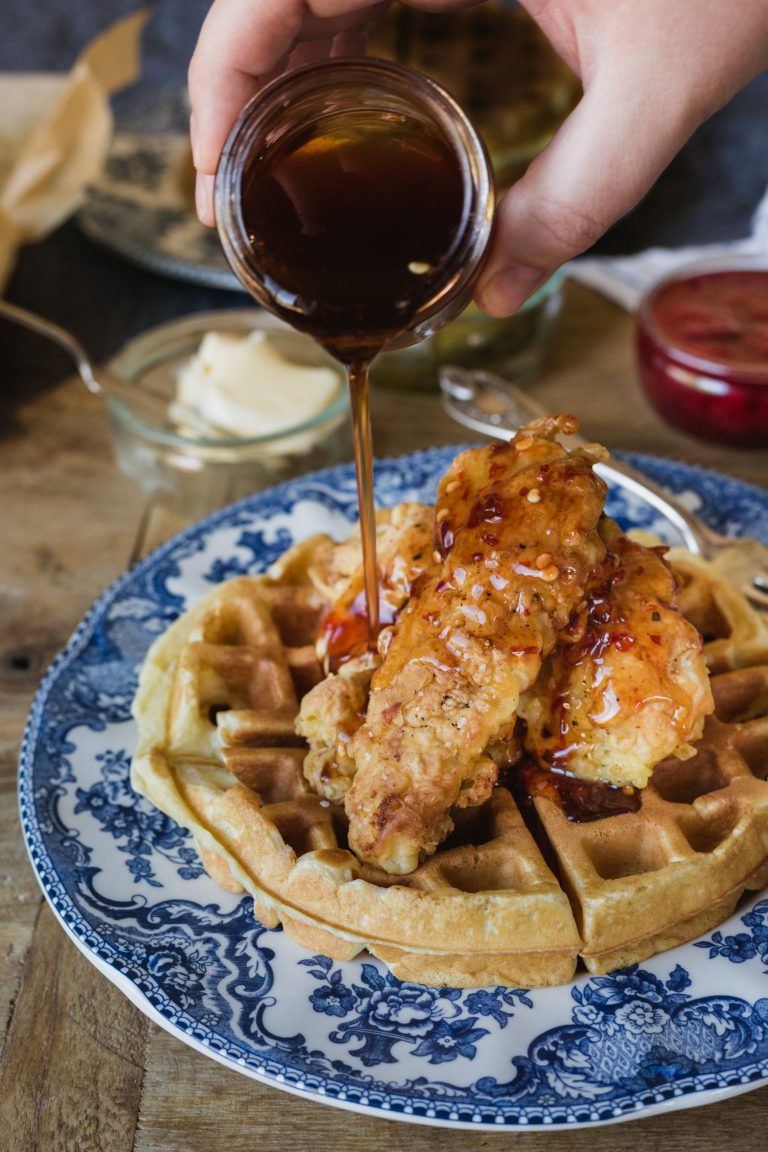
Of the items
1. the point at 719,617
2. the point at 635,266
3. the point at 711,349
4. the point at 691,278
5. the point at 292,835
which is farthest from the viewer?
the point at 635,266

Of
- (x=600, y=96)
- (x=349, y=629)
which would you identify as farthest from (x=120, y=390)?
(x=600, y=96)

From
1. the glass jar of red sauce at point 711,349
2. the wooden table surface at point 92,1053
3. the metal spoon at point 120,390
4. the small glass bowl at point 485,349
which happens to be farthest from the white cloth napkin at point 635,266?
the metal spoon at point 120,390

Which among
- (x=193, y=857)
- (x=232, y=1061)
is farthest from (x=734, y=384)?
(x=232, y=1061)

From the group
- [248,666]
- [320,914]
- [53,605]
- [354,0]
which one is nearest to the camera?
[320,914]

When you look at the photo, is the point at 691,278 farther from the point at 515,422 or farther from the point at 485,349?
the point at 515,422

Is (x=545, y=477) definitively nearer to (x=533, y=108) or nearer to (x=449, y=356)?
(x=449, y=356)

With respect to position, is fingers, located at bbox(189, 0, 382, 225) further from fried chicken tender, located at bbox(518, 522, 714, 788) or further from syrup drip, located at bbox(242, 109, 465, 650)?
fried chicken tender, located at bbox(518, 522, 714, 788)

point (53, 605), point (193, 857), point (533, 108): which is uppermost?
point (533, 108)
